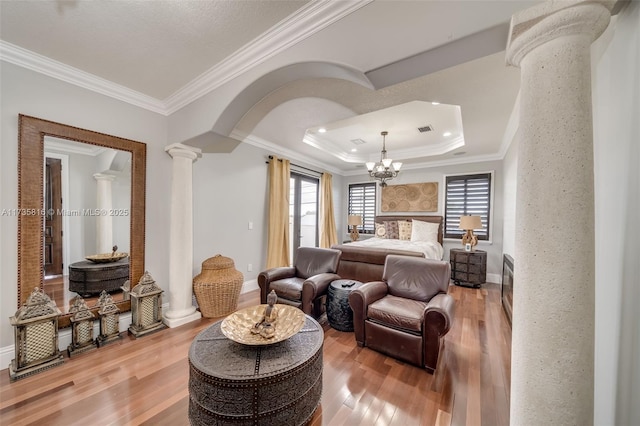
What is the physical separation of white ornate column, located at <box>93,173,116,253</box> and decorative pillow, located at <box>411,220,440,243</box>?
518 centimetres

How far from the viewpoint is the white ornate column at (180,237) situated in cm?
292

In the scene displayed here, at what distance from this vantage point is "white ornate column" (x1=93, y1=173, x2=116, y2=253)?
8.42 ft

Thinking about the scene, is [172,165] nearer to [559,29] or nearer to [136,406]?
[136,406]

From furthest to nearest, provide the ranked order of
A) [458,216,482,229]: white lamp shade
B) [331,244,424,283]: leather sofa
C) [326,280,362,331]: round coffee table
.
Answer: [458,216,482,229]: white lamp shade
[331,244,424,283]: leather sofa
[326,280,362,331]: round coffee table

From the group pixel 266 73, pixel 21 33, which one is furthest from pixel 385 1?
pixel 21 33

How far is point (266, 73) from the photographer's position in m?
1.90

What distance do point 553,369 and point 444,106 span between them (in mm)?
3079

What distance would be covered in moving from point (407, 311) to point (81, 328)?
3.16m

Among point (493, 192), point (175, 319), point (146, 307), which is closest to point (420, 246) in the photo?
point (493, 192)

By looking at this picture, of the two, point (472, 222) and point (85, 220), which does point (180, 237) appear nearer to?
point (85, 220)

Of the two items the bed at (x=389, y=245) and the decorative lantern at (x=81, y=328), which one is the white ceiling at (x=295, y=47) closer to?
the bed at (x=389, y=245)

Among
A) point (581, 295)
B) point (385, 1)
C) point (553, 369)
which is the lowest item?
point (553, 369)

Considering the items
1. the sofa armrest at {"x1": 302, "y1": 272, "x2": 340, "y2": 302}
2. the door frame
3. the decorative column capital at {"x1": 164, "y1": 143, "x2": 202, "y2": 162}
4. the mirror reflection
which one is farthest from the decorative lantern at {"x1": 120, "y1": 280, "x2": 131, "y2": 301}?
the sofa armrest at {"x1": 302, "y1": 272, "x2": 340, "y2": 302}

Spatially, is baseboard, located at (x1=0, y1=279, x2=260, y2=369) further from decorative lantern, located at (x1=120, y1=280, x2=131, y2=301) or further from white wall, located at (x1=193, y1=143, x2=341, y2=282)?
white wall, located at (x1=193, y1=143, x2=341, y2=282)
